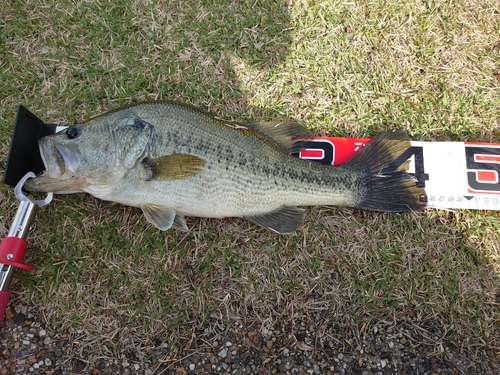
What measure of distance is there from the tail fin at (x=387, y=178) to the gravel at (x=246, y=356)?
3.64ft

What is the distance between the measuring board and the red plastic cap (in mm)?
2529

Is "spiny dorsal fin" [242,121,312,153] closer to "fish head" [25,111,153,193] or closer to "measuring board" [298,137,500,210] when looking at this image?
"measuring board" [298,137,500,210]

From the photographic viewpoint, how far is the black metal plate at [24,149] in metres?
2.83

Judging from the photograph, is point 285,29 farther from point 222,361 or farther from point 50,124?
point 222,361

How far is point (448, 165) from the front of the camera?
328 cm

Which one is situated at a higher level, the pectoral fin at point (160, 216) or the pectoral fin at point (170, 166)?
the pectoral fin at point (170, 166)

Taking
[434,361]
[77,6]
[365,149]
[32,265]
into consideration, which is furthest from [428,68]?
[32,265]

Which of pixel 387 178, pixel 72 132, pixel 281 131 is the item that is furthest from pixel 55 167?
pixel 387 178

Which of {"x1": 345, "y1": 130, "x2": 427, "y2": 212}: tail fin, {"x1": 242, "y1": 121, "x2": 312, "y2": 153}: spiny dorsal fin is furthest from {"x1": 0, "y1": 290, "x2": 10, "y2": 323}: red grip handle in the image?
{"x1": 345, "y1": 130, "x2": 427, "y2": 212}: tail fin

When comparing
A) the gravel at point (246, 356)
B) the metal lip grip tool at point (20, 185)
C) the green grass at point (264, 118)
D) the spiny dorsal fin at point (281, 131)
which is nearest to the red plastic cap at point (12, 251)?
the metal lip grip tool at point (20, 185)

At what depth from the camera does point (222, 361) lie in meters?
2.93

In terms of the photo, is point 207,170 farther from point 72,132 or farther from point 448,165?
point 448,165

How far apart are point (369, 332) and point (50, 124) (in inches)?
136

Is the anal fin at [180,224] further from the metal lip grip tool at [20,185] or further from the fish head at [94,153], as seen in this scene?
the metal lip grip tool at [20,185]
